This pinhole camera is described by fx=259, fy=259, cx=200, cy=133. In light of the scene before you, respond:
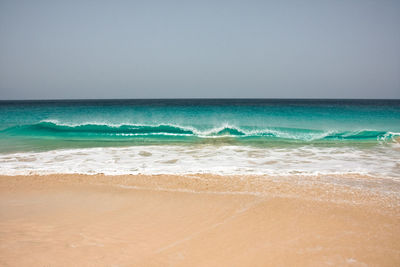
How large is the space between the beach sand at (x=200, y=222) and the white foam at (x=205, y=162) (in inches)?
35.5

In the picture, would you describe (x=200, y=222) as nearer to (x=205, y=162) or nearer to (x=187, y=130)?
(x=205, y=162)

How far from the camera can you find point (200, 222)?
3805 millimetres

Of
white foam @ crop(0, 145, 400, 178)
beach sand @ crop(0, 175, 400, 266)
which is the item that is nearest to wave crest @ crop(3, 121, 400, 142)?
Result: white foam @ crop(0, 145, 400, 178)

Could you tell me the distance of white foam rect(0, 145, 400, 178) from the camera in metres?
6.70

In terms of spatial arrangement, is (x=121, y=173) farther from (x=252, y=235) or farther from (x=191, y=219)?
(x=252, y=235)

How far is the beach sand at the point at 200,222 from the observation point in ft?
9.58

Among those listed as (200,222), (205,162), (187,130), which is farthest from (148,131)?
(200,222)

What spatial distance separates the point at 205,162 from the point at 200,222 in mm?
4115

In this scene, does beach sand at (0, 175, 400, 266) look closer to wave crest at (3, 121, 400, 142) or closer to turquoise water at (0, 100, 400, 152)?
turquoise water at (0, 100, 400, 152)

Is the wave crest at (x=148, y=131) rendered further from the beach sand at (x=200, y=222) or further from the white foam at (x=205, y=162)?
the beach sand at (x=200, y=222)

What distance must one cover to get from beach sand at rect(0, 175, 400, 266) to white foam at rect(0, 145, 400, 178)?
90 cm

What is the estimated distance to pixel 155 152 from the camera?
9.72m

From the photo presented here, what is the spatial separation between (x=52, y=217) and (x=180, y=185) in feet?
7.84

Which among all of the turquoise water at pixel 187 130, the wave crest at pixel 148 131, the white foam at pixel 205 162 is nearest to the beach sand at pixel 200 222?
the white foam at pixel 205 162
